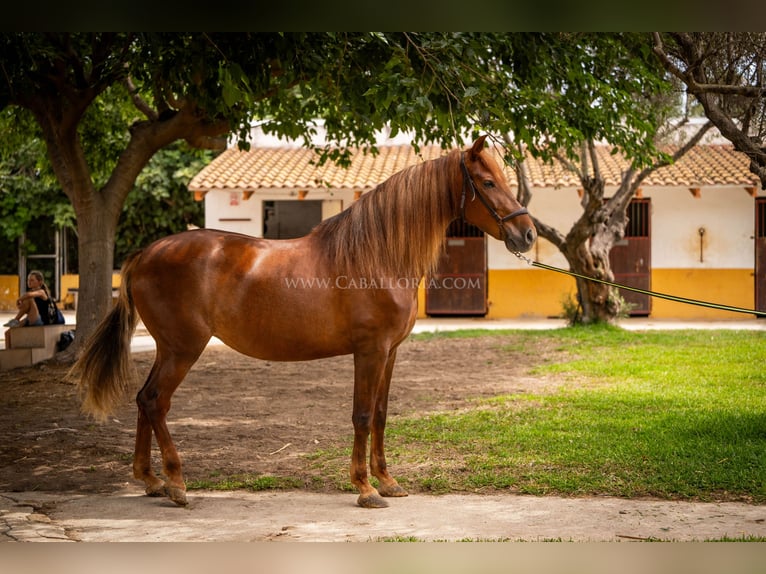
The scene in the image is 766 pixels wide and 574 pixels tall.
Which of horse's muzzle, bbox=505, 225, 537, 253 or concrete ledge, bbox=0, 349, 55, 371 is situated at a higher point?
horse's muzzle, bbox=505, 225, 537, 253

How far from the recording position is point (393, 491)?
4.80 metres

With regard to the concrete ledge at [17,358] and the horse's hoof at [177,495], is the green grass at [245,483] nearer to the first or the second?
the horse's hoof at [177,495]

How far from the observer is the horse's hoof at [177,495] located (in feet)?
15.0

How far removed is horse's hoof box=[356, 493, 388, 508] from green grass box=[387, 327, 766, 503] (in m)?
0.55

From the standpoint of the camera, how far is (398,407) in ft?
25.9

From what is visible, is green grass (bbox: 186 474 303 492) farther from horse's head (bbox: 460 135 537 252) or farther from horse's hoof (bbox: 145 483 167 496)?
horse's head (bbox: 460 135 537 252)

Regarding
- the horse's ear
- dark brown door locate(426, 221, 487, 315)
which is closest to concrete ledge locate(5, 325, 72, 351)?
the horse's ear

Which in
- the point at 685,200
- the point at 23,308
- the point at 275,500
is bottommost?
the point at 275,500

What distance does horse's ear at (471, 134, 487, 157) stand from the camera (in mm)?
4402

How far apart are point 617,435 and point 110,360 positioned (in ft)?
12.5

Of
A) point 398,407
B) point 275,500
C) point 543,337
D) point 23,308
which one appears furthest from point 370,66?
point 543,337

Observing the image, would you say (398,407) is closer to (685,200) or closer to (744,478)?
(744,478)

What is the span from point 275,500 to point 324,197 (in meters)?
13.5

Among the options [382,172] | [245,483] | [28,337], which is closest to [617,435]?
[245,483]
